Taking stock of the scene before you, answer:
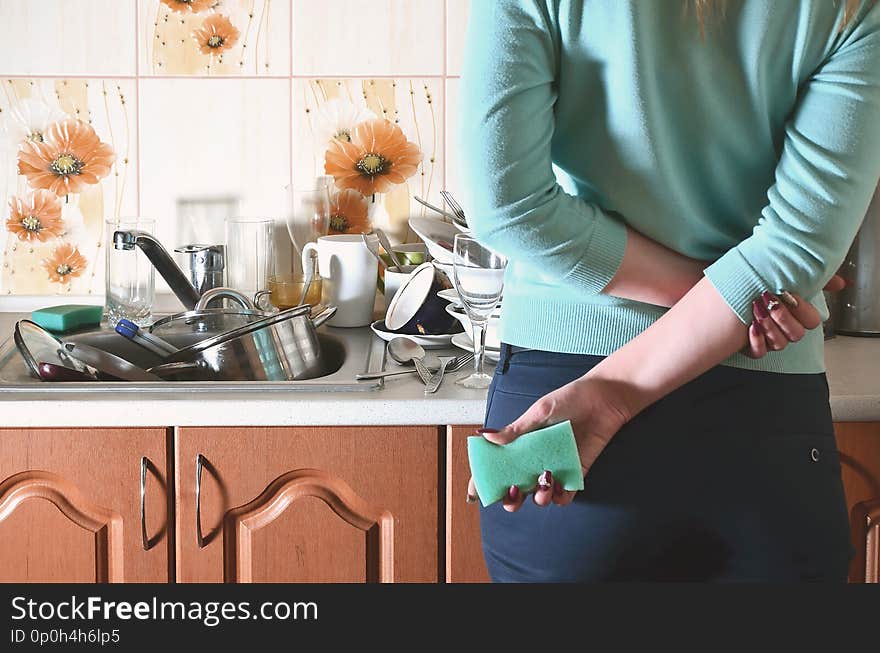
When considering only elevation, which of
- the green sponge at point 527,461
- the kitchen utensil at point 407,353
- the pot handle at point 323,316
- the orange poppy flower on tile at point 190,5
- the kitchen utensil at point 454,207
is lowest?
the kitchen utensil at point 407,353

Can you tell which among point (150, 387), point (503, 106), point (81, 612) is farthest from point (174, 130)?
point (503, 106)

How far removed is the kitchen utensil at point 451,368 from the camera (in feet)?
4.42

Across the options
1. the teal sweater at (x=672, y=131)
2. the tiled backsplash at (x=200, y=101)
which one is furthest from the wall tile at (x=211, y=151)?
the teal sweater at (x=672, y=131)

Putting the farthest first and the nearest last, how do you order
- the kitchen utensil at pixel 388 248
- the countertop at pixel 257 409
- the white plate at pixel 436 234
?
the kitchen utensil at pixel 388 248
the white plate at pixel 436 234
the countertop at pixel 257 409

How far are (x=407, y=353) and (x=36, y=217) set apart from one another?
799 millimetres

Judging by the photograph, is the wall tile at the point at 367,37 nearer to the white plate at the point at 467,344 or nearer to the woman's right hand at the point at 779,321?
the white plate at the point at 467,344

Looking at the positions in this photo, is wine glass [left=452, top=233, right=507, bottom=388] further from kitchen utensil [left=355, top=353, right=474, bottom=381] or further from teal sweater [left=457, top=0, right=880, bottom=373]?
→ teal sweater [left=457, top=0, right=880, bottom=373]

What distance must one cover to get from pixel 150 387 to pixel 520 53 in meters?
0.75

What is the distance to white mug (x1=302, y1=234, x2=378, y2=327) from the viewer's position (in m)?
1.69

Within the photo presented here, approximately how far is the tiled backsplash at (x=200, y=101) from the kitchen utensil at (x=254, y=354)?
1.45ft

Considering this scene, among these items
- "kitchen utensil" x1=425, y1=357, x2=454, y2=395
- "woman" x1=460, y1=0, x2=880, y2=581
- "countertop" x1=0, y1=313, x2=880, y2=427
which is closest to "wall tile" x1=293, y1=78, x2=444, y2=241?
"kitchen utensil" x1=425, y1=357, x2=454, y2=395

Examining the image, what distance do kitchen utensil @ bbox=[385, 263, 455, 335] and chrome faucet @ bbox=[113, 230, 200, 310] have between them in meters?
0.34

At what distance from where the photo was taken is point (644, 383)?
0.83m

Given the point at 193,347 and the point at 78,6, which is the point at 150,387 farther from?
the point at 78,6
